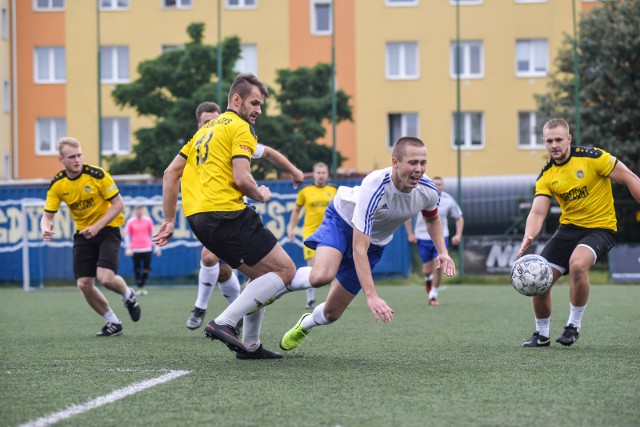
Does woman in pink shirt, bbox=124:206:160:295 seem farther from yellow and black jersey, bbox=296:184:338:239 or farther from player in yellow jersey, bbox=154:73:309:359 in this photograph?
player in yellow jersey, bbox=154:73:309:359

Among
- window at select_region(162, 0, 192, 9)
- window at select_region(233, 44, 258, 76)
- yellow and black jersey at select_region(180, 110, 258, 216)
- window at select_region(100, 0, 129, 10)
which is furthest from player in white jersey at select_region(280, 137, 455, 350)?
window at select_region(100, 0, 129, 10)

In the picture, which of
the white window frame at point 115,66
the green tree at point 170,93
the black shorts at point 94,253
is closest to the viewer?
the black shorts at point 94,253

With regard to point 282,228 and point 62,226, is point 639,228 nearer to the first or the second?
point 282,228

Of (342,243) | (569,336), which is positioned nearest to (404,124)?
(569,336)

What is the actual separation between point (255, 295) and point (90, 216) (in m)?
3.79

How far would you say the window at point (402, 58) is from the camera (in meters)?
38.3

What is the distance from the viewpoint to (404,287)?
23781 mm

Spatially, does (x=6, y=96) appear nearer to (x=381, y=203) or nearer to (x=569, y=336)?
(x=569, y=336)

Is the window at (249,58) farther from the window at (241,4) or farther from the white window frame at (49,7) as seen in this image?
the white window frame at (49,7)

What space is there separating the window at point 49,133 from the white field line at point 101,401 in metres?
32.7

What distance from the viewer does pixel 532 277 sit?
876cm

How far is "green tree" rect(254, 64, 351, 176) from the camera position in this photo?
3170 cm

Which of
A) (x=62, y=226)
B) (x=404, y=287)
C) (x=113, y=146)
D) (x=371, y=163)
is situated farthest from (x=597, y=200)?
(x=113, y=146)

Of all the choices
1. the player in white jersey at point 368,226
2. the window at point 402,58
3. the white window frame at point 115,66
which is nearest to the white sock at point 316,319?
the player in white jersey at point 368,226
